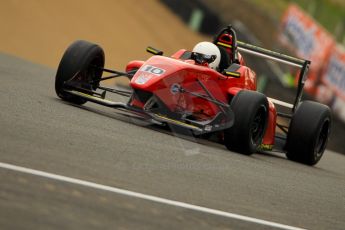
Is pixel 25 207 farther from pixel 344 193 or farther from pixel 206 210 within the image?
pixel 344 193

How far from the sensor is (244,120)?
11.1 metres

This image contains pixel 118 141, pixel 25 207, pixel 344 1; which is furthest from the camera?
pixel 344 1

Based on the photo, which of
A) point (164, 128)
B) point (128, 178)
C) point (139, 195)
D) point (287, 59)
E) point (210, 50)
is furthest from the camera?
point (287, 59)

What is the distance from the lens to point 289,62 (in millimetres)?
13750

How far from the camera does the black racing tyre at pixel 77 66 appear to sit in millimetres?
11547

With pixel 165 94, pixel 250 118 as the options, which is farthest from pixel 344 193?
pixel 165 94

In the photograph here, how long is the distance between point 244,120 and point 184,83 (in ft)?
2.86

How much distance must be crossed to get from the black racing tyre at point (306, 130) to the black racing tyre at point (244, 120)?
96 cm

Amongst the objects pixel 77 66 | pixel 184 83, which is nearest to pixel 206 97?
pixel 184 83

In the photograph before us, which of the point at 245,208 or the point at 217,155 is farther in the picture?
the point at 217,155

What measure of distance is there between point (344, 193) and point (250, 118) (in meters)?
1.33

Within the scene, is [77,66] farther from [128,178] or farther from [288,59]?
[128,178]

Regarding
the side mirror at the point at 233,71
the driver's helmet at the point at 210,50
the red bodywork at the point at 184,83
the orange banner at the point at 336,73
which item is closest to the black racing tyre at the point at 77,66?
the red bodywork at the point at 184,83

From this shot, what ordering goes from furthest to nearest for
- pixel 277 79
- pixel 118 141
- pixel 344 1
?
pixel 344 1
pixel 277 79
pixel 118 141
